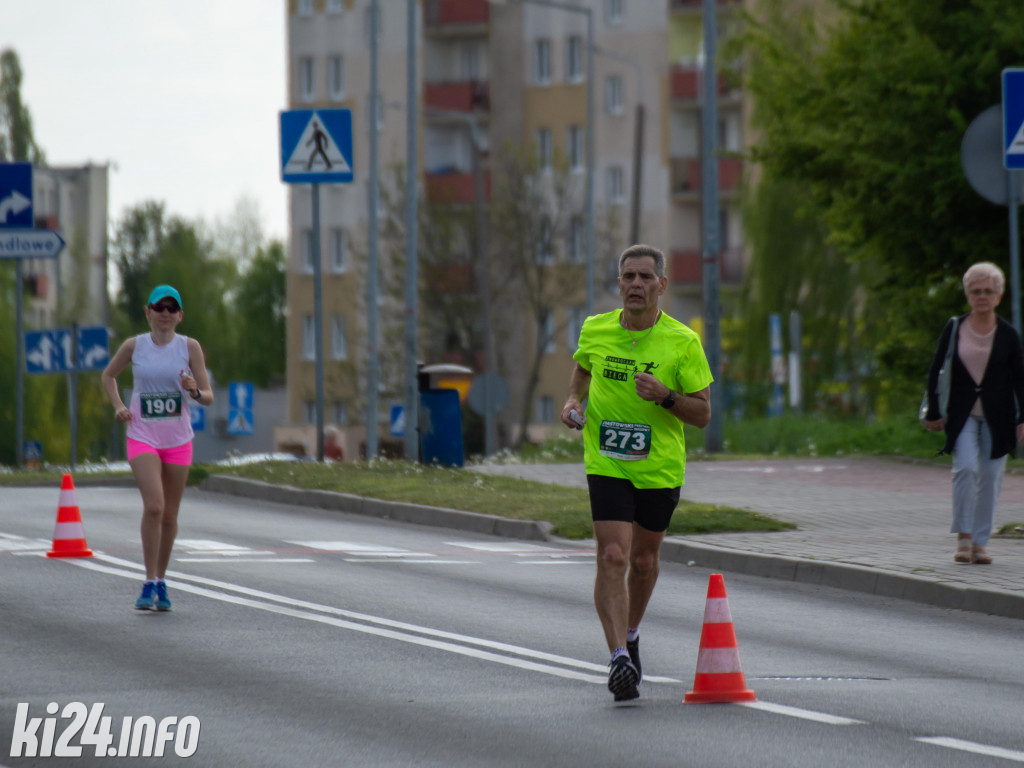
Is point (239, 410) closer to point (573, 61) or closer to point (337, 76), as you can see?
point (573, 61)

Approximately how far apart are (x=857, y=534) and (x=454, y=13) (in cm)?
6003

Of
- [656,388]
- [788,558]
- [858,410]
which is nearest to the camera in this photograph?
[656,388]

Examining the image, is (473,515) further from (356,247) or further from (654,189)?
(654,189)

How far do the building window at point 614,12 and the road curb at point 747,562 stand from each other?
5208 centimetres

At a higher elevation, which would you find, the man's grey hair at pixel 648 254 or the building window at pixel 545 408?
the man's grey hair at pixel 648 254

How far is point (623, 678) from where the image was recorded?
781cm

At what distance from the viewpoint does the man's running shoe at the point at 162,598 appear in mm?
10836

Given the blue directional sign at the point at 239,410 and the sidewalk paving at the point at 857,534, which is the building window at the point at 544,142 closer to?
the blue directional sign at the point at 239,410

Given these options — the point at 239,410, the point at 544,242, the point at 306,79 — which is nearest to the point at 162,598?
the point at 239,410

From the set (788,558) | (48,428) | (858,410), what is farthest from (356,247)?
(788,558)

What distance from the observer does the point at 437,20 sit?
240 feet

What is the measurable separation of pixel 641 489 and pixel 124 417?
395 cm

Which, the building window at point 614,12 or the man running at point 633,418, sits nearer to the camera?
the man running at point 633,418

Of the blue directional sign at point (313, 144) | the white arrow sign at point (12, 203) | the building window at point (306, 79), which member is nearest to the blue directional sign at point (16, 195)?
the white arrow sign at point (12, 203)
